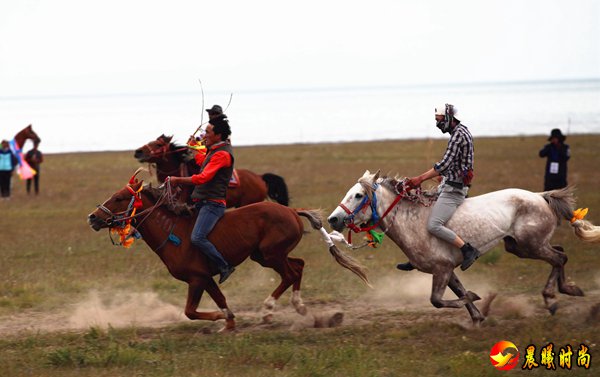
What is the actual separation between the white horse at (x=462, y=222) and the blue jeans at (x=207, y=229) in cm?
132

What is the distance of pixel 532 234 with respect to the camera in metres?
9.92

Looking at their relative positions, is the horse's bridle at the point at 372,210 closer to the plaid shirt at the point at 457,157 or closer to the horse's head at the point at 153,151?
the plaid shirt at the point at 457,157

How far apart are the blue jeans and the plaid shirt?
8.33ft

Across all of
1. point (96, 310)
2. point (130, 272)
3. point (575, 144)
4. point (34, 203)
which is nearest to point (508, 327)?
point (96, 310)

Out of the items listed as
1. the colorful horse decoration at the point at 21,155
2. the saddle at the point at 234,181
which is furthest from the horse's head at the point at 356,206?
the colorful horse decoration at the point at 21,155

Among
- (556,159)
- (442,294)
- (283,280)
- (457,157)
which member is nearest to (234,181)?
(283,280)

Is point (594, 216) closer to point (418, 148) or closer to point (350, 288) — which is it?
point (350, 288)

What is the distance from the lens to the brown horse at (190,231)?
9.92 metres

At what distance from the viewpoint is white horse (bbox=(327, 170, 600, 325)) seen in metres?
9.79

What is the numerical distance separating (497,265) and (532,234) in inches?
182

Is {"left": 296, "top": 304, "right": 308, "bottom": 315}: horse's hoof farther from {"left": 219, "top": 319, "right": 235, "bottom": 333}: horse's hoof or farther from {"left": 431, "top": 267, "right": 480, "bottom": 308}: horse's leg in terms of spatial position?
{"left": 431, "top": 267, "right": 480, "bottom": 308}: horse's leg

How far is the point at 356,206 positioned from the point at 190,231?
1.93 m

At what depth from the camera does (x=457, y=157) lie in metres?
9.68

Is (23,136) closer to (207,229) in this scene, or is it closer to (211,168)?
(207,229)
